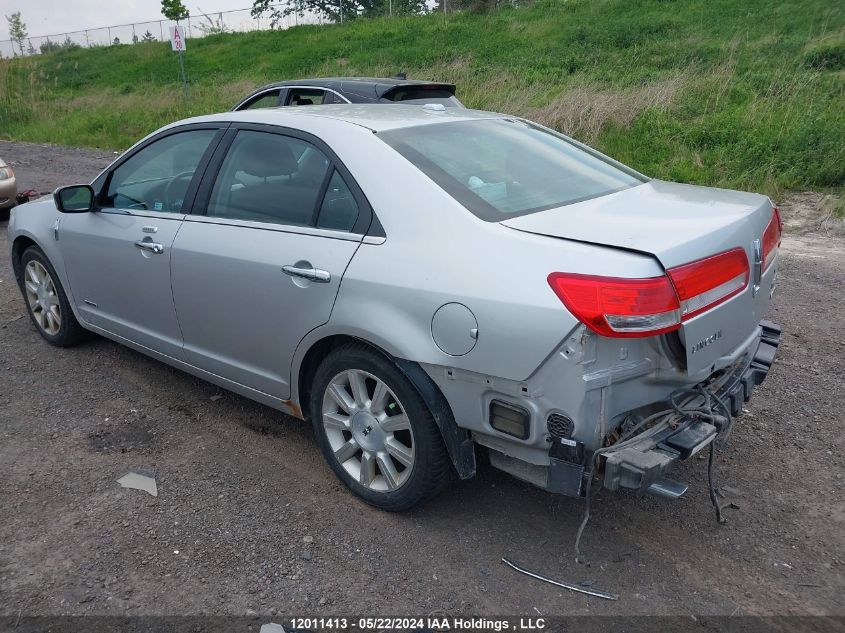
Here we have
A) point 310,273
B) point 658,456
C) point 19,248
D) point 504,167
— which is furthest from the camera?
point 19,248

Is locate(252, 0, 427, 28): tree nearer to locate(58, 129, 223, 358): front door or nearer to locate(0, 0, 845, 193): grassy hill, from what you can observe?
locate(0, 0, 845, 193): grassy hill

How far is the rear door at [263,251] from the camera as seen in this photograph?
322 centimetres

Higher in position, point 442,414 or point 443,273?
point 443,273

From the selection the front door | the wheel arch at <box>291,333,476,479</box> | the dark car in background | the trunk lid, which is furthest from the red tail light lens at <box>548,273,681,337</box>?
the dark car in background

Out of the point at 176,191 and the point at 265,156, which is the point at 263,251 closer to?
the point at 265,156

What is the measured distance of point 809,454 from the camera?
3.70 metres

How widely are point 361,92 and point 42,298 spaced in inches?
164

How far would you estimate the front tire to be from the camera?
9.83ft

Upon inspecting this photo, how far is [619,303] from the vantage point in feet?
8.12

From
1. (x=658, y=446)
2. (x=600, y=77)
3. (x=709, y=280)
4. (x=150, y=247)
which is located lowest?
(x=658, y=446)

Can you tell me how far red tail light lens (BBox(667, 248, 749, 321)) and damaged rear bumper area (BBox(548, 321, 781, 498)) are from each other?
1.28 feet

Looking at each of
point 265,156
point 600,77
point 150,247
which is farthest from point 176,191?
point 600,77

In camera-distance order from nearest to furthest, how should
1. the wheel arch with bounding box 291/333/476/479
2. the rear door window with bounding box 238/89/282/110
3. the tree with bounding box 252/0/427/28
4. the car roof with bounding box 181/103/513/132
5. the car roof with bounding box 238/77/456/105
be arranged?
1. the wheel arch with bounding box 291/333/476/479
2. the car roof with bounding box 181/103/513/132
3. the car roof with bounding box 238/77/456/105
4. the rear door window with bounding box 238/89/282/110
5. the tree with bounding box 252/0/427/28

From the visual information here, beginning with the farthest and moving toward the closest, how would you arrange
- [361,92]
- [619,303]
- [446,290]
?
[361,92]
[446,290]
[619,303]
